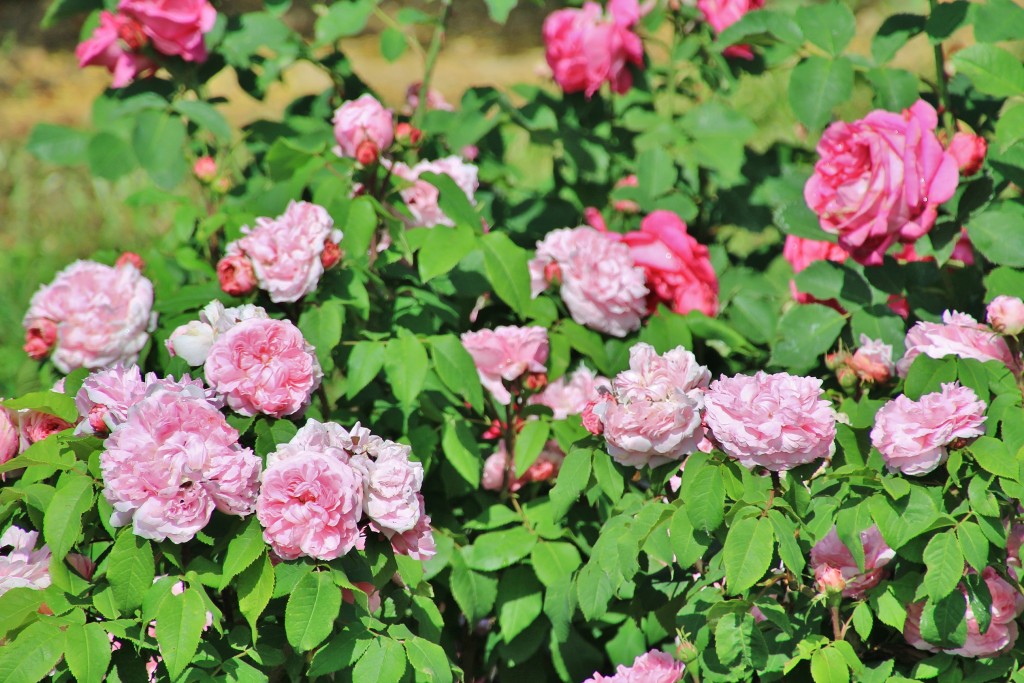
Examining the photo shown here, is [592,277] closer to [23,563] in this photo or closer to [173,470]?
[173,470]

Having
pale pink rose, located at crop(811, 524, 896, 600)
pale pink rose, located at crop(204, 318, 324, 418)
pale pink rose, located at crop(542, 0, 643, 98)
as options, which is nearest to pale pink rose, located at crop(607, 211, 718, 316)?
pale pink rose, located at crop(542, 0, 643, 98)

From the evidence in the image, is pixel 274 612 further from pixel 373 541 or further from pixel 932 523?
pixel 932 523

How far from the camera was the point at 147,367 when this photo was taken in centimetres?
193

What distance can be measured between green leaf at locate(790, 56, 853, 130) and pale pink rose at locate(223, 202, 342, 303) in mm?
882

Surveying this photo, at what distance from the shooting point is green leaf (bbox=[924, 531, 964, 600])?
4.26 ft

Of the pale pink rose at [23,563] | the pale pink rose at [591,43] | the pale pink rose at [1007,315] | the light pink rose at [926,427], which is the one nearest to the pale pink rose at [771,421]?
the light pink rose at [926,427]

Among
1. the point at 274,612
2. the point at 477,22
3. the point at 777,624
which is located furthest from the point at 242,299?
the point at 477,22

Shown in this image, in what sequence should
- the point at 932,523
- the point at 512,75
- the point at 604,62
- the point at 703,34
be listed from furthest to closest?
the point at 512,75, the point at 703,34, the point at 604,62, the point at 932,523

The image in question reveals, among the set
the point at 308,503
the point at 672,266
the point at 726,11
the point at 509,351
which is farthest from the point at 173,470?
the point at 726,11

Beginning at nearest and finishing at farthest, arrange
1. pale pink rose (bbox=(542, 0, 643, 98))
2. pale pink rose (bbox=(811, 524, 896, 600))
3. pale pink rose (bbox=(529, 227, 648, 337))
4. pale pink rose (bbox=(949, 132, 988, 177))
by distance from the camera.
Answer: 1. pale pink rose (bbox=(811, 524, 896, 600))
2. pale pink rose (bbox=(949, 132, 988, 177))
3. pale pink rose (bbox=(529, 227, 648, 337))
4. pale pink rose (bbox=(542, 0, 643, 98))

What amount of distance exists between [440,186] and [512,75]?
511cm

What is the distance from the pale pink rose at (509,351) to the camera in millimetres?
1741

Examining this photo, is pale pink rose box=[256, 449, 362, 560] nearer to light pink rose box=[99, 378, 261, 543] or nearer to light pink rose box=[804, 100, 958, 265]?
light pink rose box=[99, 378, 261, 543]

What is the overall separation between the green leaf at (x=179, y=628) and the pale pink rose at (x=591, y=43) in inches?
55.6
